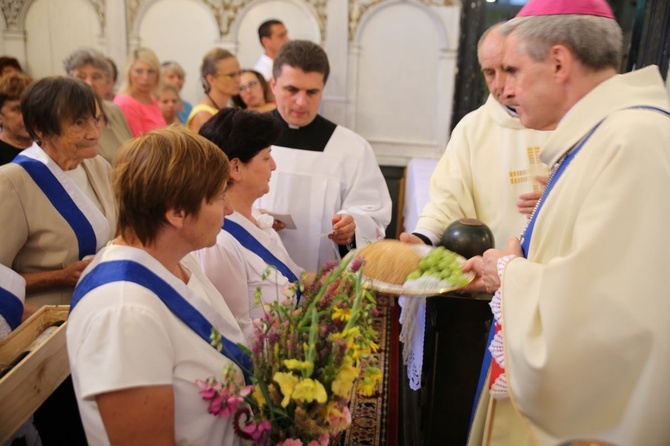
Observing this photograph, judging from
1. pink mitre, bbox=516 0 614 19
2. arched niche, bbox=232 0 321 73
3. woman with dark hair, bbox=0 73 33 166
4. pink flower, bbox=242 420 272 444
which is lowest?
pink flower, bbox=242 420 272 444

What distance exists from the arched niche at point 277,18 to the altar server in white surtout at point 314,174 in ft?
10.5

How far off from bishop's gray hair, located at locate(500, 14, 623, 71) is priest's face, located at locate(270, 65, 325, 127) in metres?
1.43

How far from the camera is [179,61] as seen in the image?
6.21 metres

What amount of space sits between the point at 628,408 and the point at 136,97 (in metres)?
4.51

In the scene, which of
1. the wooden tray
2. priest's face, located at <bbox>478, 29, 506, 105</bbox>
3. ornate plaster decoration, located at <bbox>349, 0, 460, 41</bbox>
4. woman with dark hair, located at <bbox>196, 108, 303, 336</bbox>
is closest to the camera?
the wooden tray

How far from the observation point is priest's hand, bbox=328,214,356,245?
278 cm

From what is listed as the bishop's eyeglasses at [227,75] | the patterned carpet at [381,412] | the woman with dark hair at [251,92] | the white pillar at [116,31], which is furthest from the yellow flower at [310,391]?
the white pillar at [116,31]

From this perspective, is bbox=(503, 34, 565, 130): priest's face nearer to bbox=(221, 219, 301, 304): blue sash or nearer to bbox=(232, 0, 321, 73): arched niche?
bbox=(221, 219, 301, 304): blue sash

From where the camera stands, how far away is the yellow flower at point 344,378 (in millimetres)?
1247

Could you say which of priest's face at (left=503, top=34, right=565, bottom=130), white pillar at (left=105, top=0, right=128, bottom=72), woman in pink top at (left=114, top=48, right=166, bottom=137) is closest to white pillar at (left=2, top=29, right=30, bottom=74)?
white pillar at (left=105, top=0, right=128, bottom=72)

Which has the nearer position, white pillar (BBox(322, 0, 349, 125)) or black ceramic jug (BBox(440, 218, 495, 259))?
black ceramic jug (BBox(440, 218, 495, 259))

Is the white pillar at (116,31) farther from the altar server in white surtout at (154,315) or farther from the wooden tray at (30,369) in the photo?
the altar server in white surtout at (154,315)

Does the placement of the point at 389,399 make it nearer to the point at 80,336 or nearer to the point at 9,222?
the point at 9,222

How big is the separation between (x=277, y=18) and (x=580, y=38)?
4.93 meters
